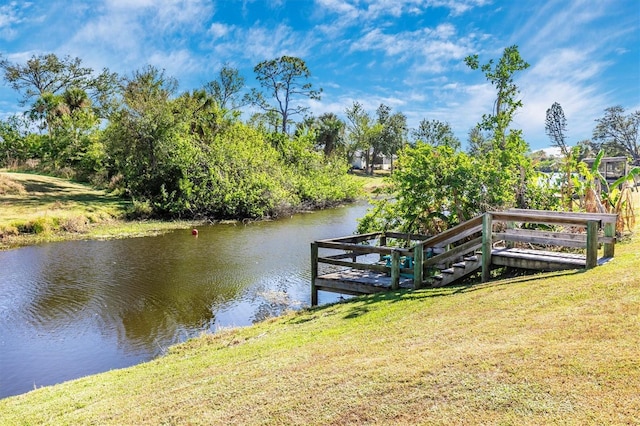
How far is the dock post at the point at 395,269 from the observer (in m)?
10.2

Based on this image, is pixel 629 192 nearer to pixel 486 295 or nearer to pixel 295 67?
pixel 486 295

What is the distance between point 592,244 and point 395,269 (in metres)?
3.75

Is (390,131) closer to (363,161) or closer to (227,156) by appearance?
(363,161)

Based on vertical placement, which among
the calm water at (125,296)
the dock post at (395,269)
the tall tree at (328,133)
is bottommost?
the calm water at (125,296)

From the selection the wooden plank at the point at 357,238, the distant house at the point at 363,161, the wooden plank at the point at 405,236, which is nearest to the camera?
the wooden plank at the point at 357,238

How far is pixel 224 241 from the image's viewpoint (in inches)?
920

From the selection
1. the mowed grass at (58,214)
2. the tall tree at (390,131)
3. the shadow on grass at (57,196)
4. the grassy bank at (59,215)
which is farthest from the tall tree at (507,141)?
the tall tree at (390,131)

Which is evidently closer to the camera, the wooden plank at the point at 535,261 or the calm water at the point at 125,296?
the wooden plank at the point at 535,261

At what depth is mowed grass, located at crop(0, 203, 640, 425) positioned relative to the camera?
12.8 ft

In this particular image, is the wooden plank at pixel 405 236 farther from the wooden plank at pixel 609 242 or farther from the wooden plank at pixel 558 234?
the wooden plank at pixel 609 242

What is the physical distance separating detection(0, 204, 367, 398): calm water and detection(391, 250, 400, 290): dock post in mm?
3584

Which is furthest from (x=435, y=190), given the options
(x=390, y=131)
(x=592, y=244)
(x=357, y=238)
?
(x=390, y=131)

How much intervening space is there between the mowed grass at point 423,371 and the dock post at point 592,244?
27 centimetres

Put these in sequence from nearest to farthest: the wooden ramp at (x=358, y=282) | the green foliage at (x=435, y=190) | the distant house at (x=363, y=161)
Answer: the wooden ramp at (x=358, y=282) < the green foliage at (x=435, y=190) < the distant house at (x=363, y=161)
